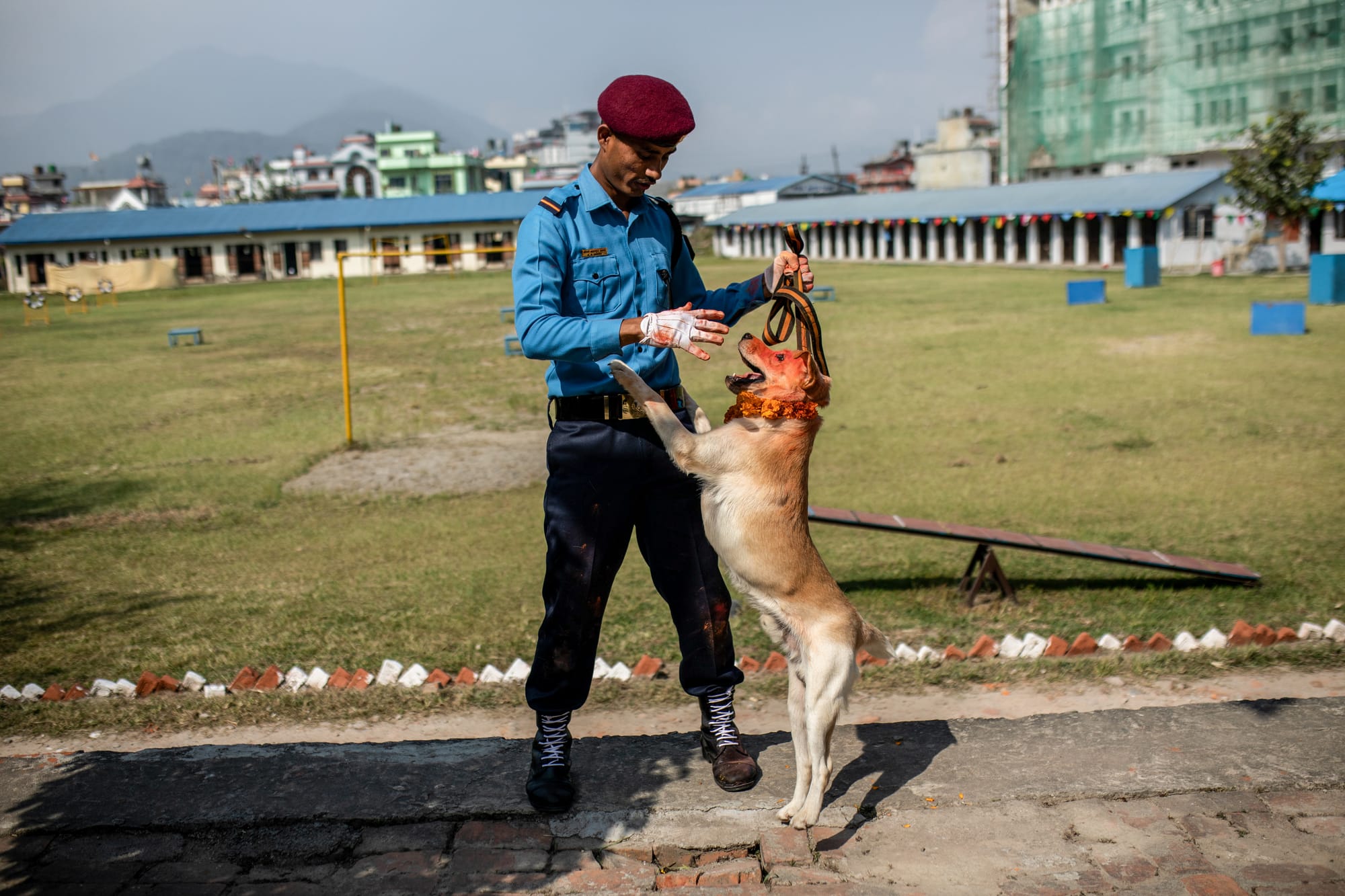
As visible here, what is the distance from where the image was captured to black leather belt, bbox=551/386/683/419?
151 inches

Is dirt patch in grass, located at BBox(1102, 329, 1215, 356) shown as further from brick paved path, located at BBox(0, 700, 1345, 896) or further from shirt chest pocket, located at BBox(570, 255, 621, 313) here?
shirt chest pocket, located at BBox(570, 255, 621, 313)

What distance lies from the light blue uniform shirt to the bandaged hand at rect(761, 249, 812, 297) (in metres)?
0.11

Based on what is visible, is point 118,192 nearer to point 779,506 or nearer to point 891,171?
point 891,171

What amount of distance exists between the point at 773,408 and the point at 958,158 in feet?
265

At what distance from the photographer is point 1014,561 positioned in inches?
313

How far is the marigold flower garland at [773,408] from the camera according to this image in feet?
11.7

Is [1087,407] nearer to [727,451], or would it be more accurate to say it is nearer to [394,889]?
[727,451]

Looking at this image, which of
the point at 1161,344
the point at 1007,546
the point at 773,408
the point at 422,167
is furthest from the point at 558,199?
the point at 422,167

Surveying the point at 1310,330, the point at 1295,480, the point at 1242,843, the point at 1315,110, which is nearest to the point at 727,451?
the point at 1242,843

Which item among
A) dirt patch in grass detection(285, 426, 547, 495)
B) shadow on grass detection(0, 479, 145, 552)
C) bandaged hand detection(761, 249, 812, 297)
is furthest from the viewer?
dirt patch in grass detection(285, 426, 547, 495)

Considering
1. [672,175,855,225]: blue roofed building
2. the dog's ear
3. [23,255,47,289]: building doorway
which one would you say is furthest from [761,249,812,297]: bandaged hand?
[672,175,855,225]: blue roofed building

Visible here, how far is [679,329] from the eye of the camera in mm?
3395

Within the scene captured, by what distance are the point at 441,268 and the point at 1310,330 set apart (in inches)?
1807

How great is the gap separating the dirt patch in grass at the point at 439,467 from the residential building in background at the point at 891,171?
88952 mm
